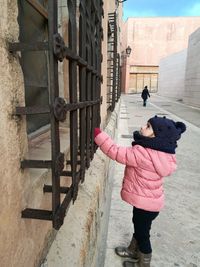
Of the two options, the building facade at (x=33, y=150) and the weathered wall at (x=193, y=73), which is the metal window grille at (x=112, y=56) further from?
the weathered wall at (x=193, y=73)

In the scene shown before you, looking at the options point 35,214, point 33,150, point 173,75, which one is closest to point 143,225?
point 33,150

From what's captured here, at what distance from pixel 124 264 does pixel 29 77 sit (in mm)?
1616

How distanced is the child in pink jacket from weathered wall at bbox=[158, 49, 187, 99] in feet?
78.6

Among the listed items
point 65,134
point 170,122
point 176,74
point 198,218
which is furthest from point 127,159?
point 176,74

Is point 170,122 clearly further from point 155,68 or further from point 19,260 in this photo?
point 155,68

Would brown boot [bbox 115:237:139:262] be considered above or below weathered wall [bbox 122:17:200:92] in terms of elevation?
below

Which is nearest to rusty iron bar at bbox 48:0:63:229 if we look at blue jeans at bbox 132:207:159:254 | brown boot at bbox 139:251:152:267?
blue jeans at bbox 132:207:159:254

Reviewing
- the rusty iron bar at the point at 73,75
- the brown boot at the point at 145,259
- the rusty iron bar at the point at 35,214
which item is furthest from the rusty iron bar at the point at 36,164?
the brown boot at the point at 145,259

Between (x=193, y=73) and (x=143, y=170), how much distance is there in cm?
1889

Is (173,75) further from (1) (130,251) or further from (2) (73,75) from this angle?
(2) (73,75)

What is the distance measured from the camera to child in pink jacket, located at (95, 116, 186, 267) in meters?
1.87

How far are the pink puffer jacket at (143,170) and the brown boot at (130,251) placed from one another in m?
0.50

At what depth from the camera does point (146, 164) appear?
1.91 meters

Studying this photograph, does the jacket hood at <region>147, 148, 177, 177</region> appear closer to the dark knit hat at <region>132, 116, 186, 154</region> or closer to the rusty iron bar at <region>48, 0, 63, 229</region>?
the dark knit hat at <region>132, 116, 186, 154</region>
